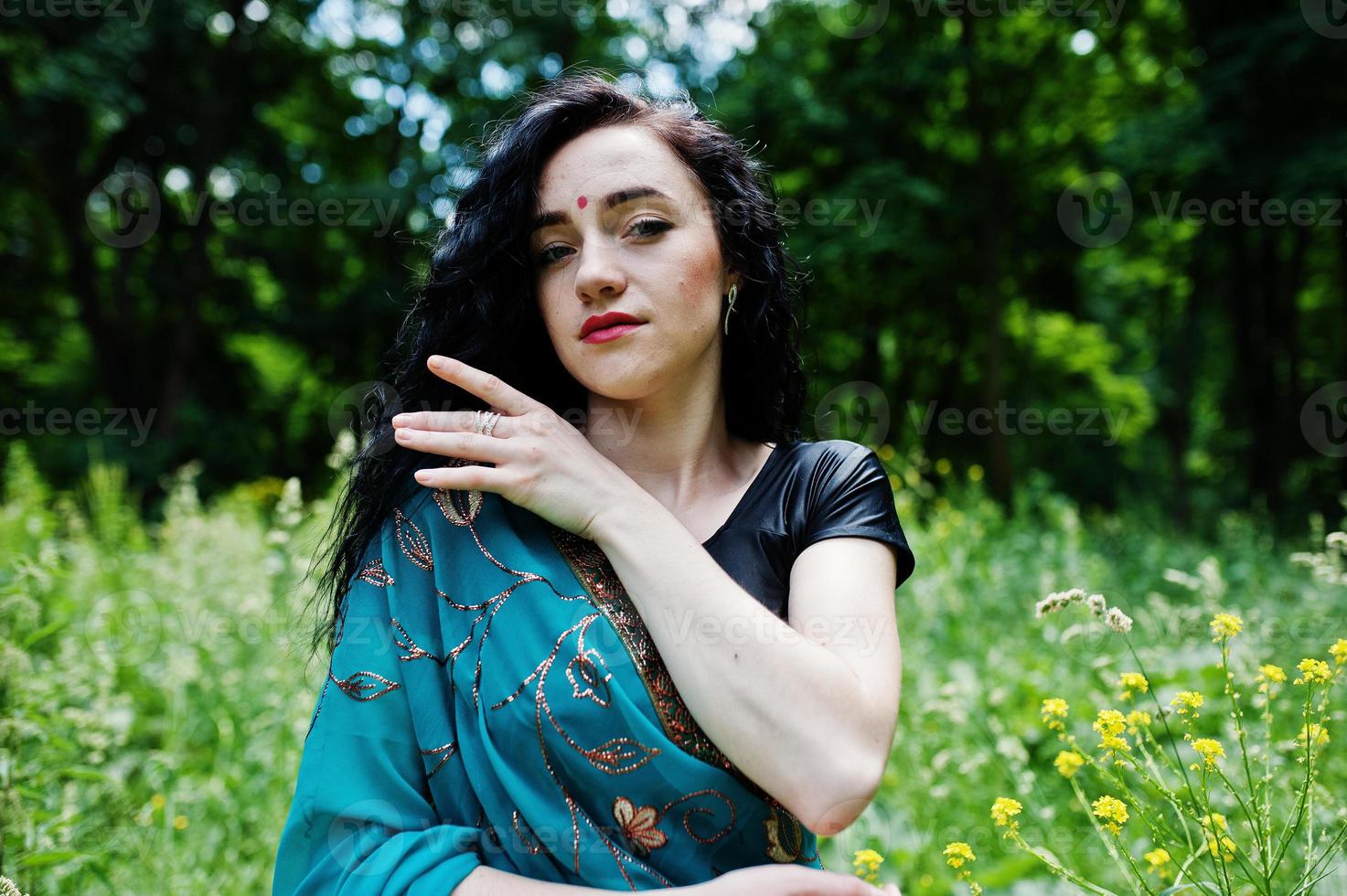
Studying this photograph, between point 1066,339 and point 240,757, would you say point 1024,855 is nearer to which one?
point 240,757

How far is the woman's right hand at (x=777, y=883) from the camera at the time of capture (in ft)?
3.42

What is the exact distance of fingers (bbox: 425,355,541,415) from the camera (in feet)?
4.35

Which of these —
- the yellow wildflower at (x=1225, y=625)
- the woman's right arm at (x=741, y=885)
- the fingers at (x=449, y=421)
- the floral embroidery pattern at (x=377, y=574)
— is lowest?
the woman's right arm at (x=741, y=885)

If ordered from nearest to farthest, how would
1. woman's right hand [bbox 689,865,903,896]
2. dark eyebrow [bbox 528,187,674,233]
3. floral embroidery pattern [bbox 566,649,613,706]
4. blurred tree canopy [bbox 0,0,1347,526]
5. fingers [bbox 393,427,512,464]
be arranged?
woman's right hand [bbox 689,865,903,896] < floral embroidery pattern [bbox 566,649,613,706] < fingers [bbox 393,427,512,464] < dark eyebrow [bbox 528,187,674,233] < blurred tree canopy [bbox 0,0,1347,526]

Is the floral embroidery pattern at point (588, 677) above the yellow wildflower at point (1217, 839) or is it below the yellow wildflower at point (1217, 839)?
above

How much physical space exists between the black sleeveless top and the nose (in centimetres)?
40

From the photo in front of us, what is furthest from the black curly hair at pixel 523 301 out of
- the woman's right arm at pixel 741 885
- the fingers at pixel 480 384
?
the woman's right arm at pixel 741 885

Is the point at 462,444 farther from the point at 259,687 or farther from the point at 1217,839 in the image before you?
the point at 259,687

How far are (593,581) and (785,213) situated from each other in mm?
8736

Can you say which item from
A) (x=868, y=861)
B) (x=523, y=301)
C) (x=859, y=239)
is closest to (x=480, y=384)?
(x=523, y=301)

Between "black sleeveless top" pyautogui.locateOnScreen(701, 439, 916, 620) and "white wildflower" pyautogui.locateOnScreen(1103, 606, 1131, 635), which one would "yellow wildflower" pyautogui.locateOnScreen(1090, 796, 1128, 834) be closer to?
"white wildflower" pyautogui.locateOnScreen(1103, 606, 1131, 635)

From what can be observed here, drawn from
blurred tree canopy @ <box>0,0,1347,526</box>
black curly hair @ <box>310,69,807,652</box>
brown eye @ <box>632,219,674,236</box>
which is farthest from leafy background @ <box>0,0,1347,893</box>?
brown eye @ <box>632,219,674,236</box>

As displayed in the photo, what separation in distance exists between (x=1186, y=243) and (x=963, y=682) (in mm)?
10952

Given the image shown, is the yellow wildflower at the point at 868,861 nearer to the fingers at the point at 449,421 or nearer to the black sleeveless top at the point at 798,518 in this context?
the black sleeveless top at the point at 798,518
